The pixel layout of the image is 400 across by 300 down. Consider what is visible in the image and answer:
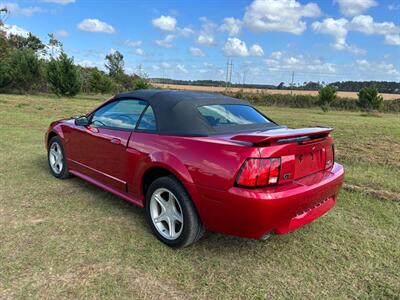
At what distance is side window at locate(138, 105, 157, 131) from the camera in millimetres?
3525

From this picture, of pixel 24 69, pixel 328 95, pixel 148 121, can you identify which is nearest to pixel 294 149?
pixel 148 121

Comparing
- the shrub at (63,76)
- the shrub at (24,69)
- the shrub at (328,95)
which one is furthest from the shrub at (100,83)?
the shrub at (328,95)

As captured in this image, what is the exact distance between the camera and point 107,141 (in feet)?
13.0

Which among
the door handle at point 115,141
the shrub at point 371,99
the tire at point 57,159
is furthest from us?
the shrub at point 371,99

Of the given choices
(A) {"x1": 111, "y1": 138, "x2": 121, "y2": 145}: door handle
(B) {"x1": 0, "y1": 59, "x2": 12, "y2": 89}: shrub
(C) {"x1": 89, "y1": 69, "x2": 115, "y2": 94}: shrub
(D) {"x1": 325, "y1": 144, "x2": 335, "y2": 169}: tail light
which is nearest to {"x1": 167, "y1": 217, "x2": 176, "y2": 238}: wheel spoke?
(A) {"x1": 111, "y1": 138, "x2": 121, "y2": 145}: door handle

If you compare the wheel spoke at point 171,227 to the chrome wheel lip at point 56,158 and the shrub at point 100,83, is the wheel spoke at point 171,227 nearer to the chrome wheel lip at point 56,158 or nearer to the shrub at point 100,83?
the chrome wheel lip at point 56,158

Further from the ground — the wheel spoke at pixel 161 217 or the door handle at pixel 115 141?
the door handle at pixel 115 141

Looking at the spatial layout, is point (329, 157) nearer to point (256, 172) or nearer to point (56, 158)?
point (256, 172)

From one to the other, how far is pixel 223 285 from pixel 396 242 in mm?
1946

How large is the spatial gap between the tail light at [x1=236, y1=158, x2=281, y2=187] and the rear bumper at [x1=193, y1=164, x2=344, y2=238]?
56 mm

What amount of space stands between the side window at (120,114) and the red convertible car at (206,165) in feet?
0.04

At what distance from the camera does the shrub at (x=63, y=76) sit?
98.8 ft

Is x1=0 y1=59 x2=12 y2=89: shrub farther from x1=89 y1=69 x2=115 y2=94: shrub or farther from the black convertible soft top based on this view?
the black convertible soft top

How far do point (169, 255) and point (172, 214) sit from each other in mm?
372
